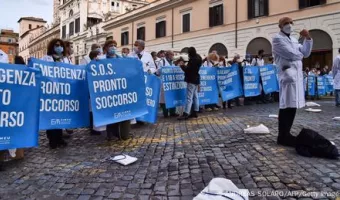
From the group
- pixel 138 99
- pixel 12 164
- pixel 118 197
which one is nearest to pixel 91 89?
pixel 138 99

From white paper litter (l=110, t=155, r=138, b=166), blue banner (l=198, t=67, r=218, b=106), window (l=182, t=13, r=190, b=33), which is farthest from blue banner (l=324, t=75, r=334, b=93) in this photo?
window (l=182, t=13, r=190, b=33)

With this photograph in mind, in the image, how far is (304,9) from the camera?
2384 centimetres

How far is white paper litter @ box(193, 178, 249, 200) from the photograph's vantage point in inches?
117

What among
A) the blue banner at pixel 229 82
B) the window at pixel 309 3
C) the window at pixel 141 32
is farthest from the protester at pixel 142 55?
the window at pixel 141 32

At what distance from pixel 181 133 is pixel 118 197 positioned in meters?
3.34

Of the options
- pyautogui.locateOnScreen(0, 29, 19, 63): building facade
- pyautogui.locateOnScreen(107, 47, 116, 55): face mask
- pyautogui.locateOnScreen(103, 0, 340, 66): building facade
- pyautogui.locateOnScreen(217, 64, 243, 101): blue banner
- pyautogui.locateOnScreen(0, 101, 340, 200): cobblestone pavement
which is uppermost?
pyautogui.locateOnScreen(0, 29, 19, 63): building facade

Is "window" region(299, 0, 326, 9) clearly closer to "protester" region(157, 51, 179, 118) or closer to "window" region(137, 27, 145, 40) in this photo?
"protester" region(157, 51, 179, 118)

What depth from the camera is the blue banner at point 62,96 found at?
5375 millimetres

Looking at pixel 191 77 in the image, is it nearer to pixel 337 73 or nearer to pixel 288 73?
pixel 288 73

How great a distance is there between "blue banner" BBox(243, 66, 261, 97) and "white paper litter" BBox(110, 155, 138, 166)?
8.07m

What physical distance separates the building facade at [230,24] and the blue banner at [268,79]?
442 inches

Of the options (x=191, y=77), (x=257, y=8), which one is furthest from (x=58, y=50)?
(x=257, y=8)

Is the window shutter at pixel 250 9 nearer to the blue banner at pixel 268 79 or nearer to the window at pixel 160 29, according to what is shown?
the window at pixel 160 29

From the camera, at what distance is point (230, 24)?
95.3ft
